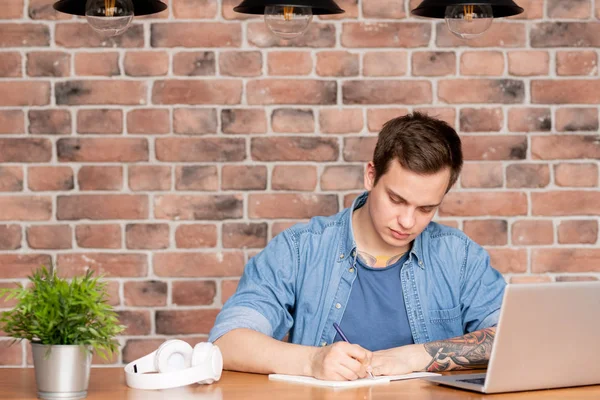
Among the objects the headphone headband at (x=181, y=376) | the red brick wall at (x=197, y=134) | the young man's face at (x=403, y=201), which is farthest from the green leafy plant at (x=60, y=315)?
the red brick wall at (x=197, y=134)

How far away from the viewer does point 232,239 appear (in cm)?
277

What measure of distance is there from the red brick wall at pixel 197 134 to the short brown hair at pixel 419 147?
19.5 inches

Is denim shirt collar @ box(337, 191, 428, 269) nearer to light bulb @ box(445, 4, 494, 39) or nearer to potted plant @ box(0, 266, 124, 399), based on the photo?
light bulb @ box(445, 4, 494, 39)

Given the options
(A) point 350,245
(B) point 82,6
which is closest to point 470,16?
(A) point 350,245

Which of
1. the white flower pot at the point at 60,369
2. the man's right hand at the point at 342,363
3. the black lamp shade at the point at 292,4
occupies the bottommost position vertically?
the man's right hand at the point at 342,363

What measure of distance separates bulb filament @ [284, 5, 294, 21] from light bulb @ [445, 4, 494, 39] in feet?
1.29

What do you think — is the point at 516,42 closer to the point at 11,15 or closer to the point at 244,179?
the point at 244,179

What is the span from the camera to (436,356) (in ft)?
6.51

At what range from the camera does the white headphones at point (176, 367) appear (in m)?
1.73

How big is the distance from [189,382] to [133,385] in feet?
0.40

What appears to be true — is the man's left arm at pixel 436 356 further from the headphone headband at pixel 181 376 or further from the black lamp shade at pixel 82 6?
the black lamp shade at pixel 82 6

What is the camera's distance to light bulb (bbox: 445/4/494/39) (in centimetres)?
207

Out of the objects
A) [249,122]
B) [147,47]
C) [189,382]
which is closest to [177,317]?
[249,122]

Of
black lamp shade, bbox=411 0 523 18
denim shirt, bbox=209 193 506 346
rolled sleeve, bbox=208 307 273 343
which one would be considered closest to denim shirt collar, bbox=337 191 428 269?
denim shirt, bbox=209 193 506 346
